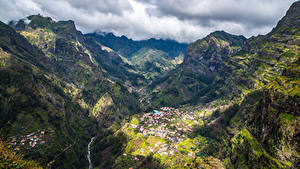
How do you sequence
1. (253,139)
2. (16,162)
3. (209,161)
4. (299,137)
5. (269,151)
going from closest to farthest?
(16,162)
(209,161)
(299,137)
(269,151)
(253,139)

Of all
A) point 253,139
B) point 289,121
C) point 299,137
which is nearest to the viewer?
point 299,137

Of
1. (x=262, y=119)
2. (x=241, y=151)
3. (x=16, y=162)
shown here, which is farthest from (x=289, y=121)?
(x=16, y=162)

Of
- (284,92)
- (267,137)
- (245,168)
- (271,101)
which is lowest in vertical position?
(245,168)

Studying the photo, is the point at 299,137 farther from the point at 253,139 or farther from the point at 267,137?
the point at 253,139

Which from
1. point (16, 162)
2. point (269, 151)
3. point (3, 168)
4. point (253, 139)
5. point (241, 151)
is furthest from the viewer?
point (241, 151)

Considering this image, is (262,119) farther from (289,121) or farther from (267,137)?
(289,121)

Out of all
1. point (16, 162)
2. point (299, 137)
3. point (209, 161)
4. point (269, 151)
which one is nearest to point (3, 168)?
point (16, 162)

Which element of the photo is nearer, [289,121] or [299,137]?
[299,137]

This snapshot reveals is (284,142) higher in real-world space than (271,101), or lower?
lower

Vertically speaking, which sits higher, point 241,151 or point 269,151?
point 269,151
